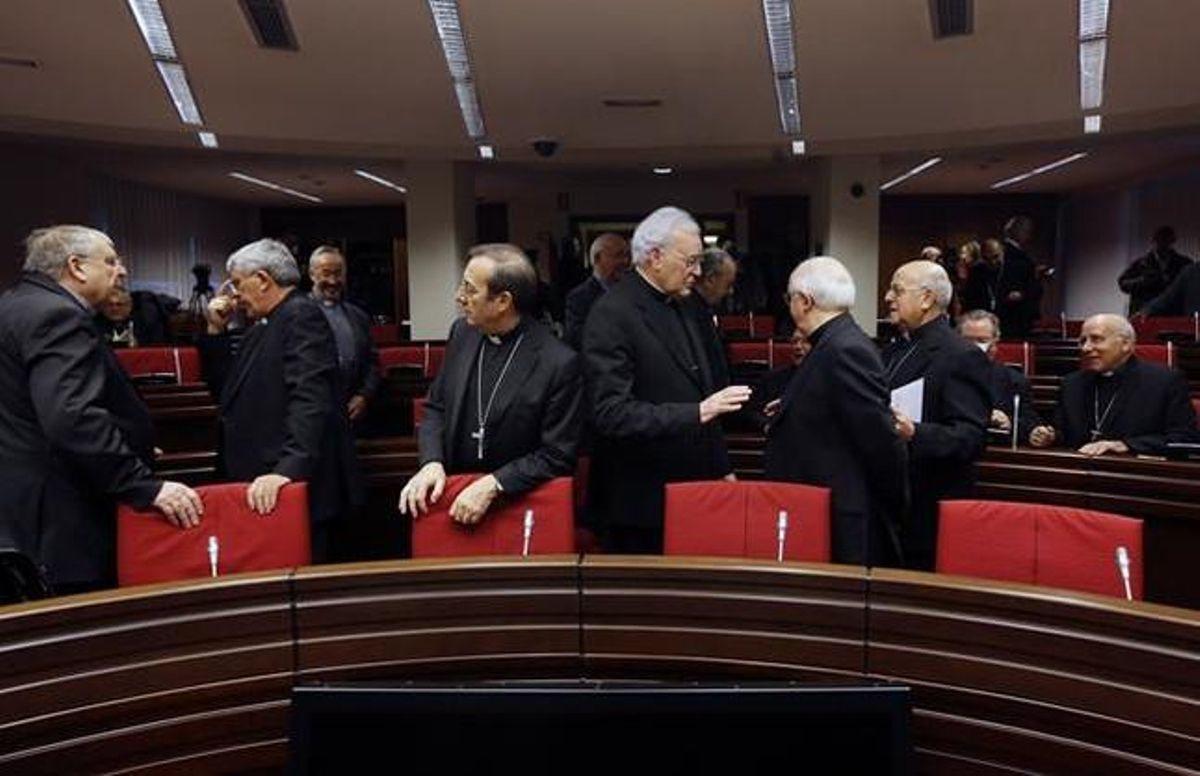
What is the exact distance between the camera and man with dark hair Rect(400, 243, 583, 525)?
2.07 m

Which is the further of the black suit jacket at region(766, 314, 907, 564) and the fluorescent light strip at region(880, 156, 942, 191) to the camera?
the fluorescent light strip at region(880, 156, 942, 191)

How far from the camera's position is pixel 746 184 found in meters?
12.0

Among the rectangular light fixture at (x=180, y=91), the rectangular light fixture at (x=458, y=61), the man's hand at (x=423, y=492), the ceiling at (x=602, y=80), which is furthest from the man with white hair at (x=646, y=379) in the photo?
the rectangular light fixture at (x=180, y=91)

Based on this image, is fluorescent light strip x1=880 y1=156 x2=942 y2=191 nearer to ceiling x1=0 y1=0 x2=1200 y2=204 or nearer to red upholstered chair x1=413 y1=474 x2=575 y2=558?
ceiling x1=0 y1=0 x2=1200 y2=204

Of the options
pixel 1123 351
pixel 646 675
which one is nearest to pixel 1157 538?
pixel 1123 351

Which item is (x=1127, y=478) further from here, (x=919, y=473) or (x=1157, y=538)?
(x=919, y=473)

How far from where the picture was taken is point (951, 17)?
5.54 meters

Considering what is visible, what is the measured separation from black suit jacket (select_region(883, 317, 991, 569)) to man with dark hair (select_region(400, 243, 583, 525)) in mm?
994

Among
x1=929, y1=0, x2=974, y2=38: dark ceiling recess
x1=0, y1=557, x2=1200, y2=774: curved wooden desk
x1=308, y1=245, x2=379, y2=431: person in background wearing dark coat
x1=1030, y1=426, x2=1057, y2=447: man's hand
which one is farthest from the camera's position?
x1=929, y1=0, x2=974, y2=38: dark ceiling recess

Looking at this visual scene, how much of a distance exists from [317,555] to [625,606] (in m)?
1.38

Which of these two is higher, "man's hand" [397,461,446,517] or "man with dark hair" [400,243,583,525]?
"man with dark hair" [400,243,583,525]

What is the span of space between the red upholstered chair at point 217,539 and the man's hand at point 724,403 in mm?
950

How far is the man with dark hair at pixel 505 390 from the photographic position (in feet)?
6.81

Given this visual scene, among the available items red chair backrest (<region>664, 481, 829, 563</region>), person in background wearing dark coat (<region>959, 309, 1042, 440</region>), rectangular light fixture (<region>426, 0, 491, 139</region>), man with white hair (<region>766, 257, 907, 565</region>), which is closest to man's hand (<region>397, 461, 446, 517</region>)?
red chair backrest (<region>664, 481, 829, 563</region>)
